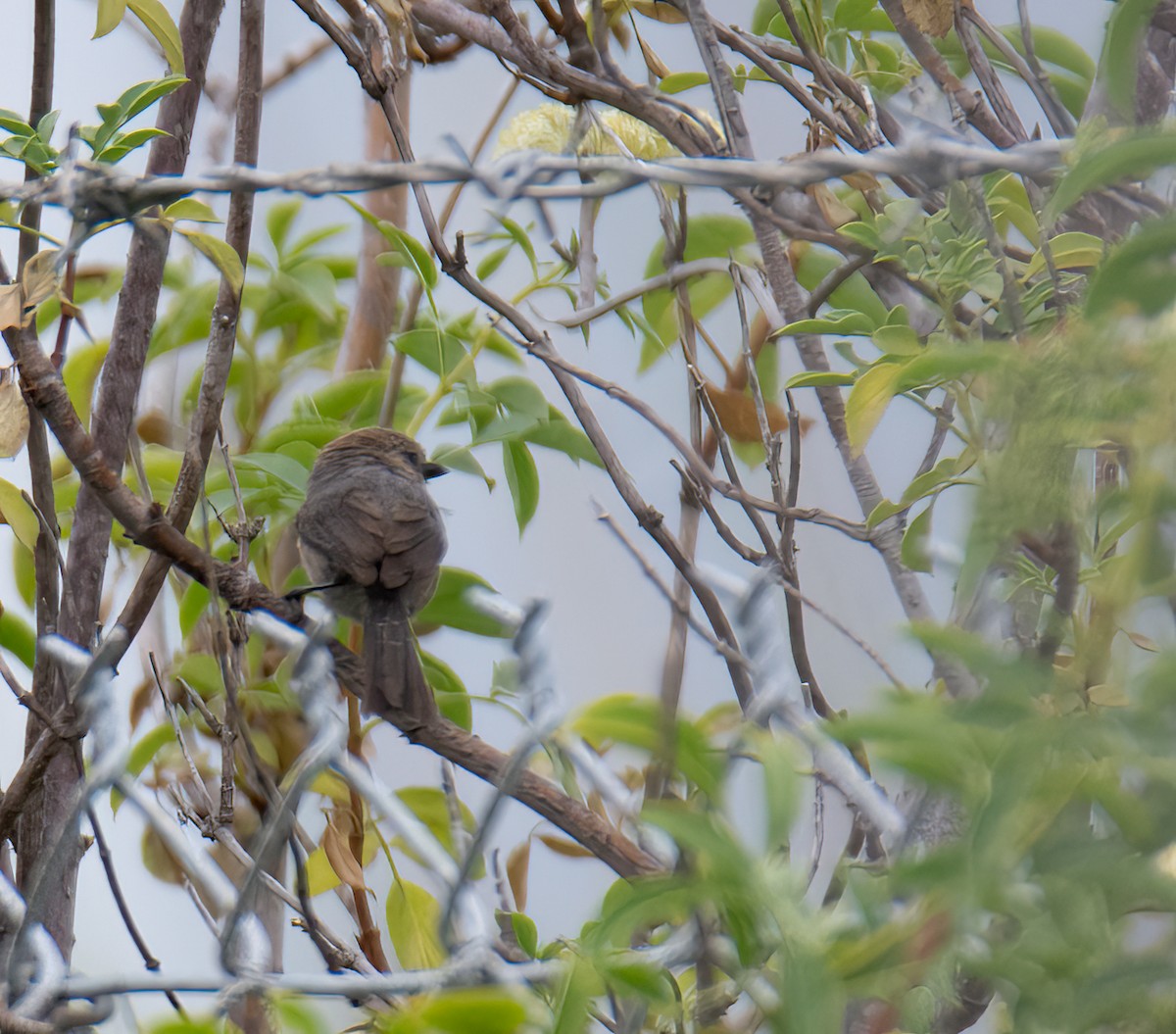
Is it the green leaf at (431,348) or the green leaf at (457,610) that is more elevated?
the green leaf at (431,348)

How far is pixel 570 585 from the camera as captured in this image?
8.56 ft

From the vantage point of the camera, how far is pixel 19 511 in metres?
1.15

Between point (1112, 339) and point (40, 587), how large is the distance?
47.3 inches

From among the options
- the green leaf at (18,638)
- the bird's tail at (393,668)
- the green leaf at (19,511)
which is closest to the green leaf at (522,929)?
the bird's tail at (393,668)

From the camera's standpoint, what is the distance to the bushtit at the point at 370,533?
1.72 metres

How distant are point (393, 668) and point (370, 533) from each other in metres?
0.39

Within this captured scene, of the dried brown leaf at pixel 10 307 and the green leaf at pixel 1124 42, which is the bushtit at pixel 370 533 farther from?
the green leaf at pixel 1124 42

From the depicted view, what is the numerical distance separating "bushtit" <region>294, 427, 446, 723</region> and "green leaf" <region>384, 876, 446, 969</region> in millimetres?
415

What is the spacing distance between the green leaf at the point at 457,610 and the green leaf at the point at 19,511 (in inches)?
23.9

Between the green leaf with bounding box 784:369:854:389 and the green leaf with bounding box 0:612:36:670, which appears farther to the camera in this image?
the green leaf with bounding box 0:612:36:670

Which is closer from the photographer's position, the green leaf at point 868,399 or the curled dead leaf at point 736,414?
the green leaf at point 868,399

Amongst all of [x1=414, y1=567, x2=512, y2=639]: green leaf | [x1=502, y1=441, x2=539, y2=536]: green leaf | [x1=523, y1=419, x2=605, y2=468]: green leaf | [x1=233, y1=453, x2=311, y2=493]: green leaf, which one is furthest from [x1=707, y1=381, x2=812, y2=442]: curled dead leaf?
[x1=233, y1=453, x2=311, y2=493]: green leaf

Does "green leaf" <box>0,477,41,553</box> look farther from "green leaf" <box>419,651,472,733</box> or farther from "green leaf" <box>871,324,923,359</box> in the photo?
"green leaf" <box>871,324,923,359</box>

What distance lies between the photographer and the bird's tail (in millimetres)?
1275
